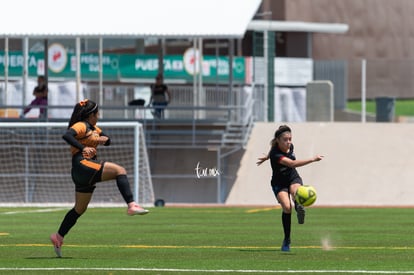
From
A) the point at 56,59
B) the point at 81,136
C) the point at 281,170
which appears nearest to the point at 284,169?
the point at 281,170

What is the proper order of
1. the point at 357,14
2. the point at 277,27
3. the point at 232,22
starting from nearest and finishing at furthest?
the point at 232,22 < the point at 277,27 < the point at 357,14

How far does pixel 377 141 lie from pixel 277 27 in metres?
22.5

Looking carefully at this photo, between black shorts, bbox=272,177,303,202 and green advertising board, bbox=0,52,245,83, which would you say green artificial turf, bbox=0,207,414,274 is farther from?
green advertising board, bbox=0,52,245,83

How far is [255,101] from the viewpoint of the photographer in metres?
41.8

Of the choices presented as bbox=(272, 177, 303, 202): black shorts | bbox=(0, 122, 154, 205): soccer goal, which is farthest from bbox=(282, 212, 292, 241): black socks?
bbox=(0, 122, 154, 205): soccer goal

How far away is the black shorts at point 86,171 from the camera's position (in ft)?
56.3

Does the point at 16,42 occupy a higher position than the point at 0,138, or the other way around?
the point at 16,42

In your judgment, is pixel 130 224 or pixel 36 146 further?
pixel 36 146

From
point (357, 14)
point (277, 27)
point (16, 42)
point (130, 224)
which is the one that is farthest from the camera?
point (357, 14)

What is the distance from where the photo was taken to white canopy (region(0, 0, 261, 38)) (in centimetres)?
3900

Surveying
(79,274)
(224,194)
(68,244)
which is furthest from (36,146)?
(79,274)

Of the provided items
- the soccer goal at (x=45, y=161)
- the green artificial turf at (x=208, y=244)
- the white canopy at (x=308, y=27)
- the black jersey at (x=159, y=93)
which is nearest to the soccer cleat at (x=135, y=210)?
the green artificial turf at (x=208, y=244)

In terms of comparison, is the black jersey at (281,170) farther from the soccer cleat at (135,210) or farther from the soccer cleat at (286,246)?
the soccer cleat at (135,210)

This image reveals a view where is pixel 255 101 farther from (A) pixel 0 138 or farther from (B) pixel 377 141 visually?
(A) pixel 0 138
